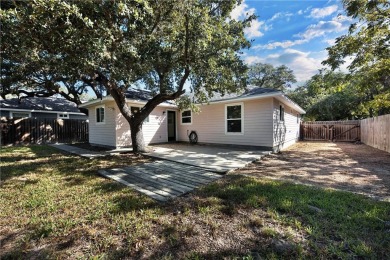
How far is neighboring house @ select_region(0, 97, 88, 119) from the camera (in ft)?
48.2

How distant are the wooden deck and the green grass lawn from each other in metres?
0.26

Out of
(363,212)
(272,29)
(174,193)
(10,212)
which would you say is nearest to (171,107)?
(272,29)

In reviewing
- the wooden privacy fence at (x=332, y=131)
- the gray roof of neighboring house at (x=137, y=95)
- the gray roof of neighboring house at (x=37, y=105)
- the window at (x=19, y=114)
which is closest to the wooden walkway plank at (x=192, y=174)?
the gray roof of neighboring house at (x=137, y=95)

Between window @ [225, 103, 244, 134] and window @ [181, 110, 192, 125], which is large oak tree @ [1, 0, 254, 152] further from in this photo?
window @ [181, 110, 192, 125]

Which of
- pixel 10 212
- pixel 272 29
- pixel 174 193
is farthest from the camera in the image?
pixel 272 29

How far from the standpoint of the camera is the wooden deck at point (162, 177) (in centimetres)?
380

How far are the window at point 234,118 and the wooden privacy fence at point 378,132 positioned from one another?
→ 6015mm

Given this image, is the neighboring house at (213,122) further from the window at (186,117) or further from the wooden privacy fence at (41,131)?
the wooden privacy fence at (41,131)

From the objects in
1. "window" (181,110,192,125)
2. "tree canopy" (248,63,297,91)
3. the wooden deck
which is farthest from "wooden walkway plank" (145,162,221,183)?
"tree canopy" (248,63,297,91)

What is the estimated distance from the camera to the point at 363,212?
2854mm

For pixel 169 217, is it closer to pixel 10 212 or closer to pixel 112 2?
pixel 10 212

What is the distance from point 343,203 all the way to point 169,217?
2786 mm

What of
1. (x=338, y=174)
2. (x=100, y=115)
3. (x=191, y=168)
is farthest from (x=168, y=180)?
(x=100, y=115)

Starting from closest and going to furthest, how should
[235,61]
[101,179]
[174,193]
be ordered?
[174,193], [101,179], [235,61]
